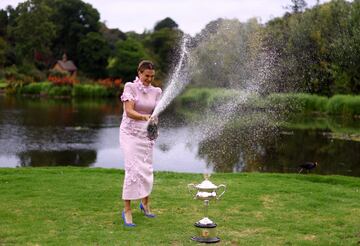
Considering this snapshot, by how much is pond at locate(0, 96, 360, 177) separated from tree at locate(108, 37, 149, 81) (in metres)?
37.7

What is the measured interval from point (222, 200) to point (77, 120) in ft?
89.4

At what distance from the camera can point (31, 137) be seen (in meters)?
25.2

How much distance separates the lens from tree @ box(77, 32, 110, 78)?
8081 cm

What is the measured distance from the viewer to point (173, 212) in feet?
27.2

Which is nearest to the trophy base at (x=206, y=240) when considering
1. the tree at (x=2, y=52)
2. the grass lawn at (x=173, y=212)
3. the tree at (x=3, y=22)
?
the grass lawn at (x=173, y=212)

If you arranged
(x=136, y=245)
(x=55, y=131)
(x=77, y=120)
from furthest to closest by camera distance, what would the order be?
(x=77, y=120) < (x=55, y=131) < (x=136, y=245)

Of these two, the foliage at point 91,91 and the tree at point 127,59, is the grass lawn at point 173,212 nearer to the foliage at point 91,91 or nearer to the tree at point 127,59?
the foliage at point 91,91

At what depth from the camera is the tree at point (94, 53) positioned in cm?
8081

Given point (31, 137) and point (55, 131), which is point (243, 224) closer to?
point (31, 137)

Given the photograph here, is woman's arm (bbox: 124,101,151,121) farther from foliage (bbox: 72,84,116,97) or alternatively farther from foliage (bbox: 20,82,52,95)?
foliage (bbox: 20,82,52,95)

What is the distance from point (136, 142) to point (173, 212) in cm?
140

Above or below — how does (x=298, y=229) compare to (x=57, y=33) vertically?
below

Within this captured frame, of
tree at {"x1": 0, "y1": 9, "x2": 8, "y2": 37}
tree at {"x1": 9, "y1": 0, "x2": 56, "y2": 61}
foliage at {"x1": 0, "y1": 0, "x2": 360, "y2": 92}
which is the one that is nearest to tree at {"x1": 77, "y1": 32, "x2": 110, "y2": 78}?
tree at {"x1": 9, "y1": 0, "x2": 56, "y2": 61}

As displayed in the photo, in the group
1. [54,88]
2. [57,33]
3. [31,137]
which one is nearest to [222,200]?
[31,137]
